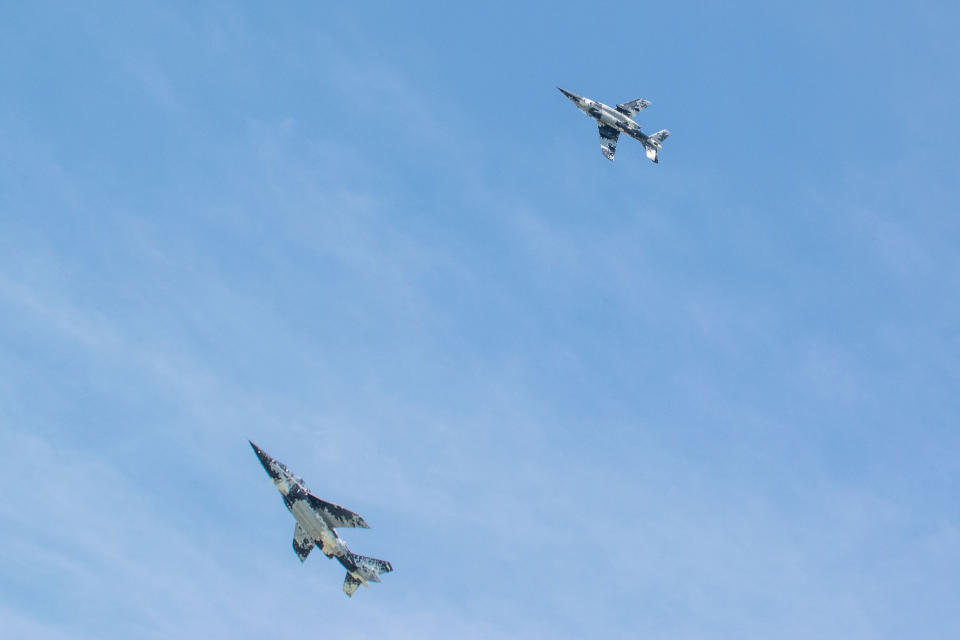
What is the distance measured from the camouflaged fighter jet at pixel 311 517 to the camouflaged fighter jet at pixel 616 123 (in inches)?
2984

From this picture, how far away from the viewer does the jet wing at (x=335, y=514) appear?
11112 cm

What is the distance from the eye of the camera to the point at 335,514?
11162 cm

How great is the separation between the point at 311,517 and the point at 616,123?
268ft

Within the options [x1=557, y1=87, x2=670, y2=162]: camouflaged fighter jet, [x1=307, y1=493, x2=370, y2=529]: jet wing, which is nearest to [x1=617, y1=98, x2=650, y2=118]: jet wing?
[x1=557, y1=87, x2=670, y2=162]: camouflaged fighter jet

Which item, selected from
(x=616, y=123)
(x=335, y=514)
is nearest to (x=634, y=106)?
(x=616, y=123)

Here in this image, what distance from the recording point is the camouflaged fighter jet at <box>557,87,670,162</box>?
147m

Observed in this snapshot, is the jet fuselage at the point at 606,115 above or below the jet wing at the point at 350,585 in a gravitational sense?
above

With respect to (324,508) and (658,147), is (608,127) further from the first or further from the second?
(324,508)

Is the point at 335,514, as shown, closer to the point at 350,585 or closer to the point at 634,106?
the point at 350,585

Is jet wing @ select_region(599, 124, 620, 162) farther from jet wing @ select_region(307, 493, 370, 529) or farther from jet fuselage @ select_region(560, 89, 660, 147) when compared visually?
jet wing @ select_region(307, 493, 370, 529)

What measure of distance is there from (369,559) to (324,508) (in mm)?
12339

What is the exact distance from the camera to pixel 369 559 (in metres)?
119

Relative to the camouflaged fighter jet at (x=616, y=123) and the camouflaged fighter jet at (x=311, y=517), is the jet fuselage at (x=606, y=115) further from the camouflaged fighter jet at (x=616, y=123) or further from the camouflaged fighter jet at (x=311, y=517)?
the camouflaged fighter jet at (x=311, y=517)

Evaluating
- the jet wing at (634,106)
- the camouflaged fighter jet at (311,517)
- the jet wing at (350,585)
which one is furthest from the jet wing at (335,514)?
the jet wing at (634,106)
